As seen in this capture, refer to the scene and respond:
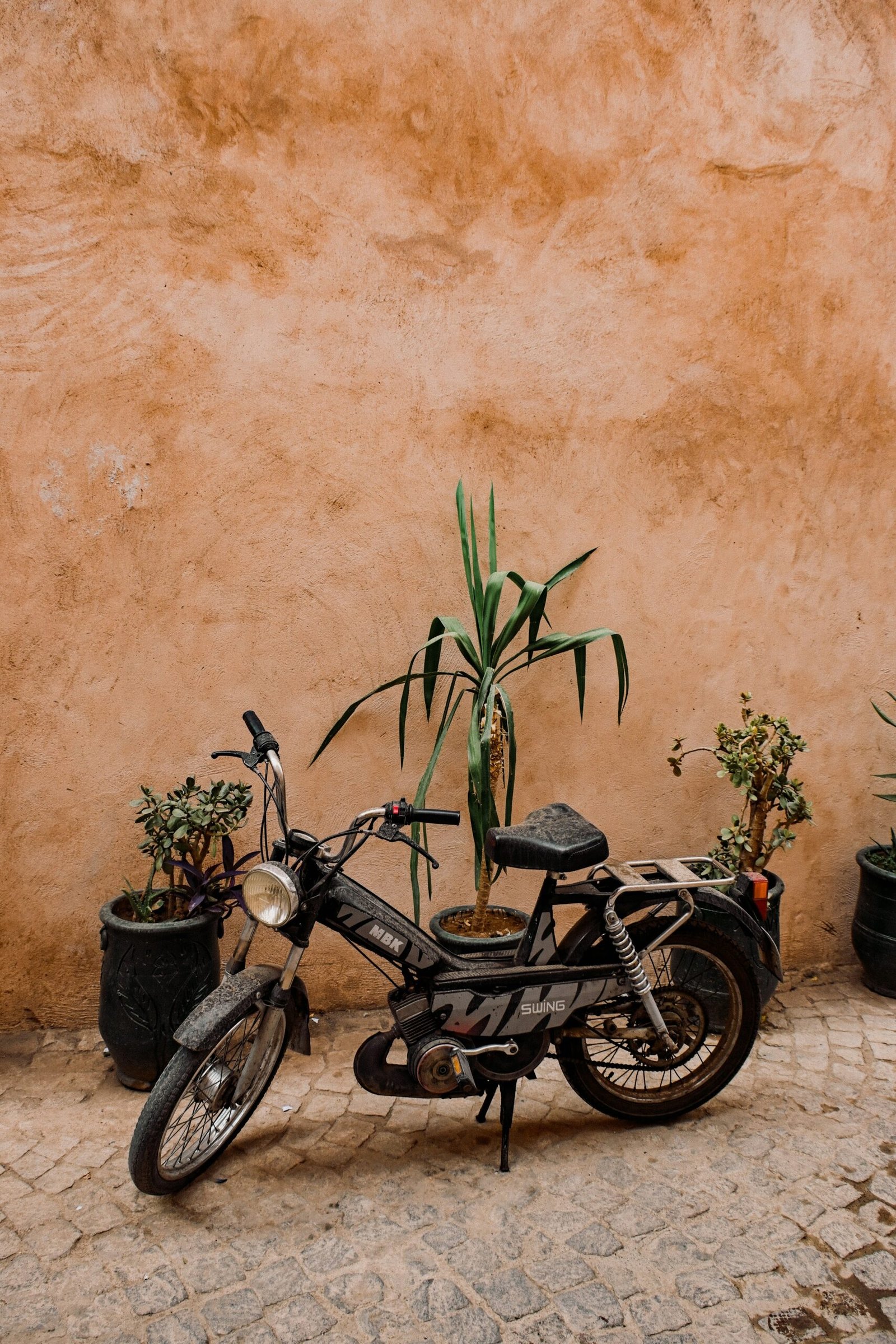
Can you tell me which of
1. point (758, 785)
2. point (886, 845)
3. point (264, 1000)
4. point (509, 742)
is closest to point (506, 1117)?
point (264, 1000)

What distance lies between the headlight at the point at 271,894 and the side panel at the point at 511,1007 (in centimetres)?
51

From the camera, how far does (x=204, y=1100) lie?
2438 millimetres

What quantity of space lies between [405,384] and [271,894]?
6.13ft

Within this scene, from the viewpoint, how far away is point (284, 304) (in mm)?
3178

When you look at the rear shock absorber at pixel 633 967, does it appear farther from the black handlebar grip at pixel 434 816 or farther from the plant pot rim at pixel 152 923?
the plant pot rim at pixel 152 923

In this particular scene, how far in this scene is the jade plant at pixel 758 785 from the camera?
338 centimetres

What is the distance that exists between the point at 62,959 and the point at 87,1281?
1272 millimetres

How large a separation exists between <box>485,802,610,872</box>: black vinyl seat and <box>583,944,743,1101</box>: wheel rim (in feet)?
1.45

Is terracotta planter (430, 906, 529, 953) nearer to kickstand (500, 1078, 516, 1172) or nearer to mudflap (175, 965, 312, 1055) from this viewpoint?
kickstand (500, 1078, 516, 1172)

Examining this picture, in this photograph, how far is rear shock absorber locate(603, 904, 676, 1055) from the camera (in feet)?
8.48

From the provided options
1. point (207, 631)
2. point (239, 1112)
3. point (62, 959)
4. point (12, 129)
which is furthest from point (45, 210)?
point (239, 1112)

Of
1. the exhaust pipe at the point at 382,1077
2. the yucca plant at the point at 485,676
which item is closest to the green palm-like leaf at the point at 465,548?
the yucca plant at the point at 485,676

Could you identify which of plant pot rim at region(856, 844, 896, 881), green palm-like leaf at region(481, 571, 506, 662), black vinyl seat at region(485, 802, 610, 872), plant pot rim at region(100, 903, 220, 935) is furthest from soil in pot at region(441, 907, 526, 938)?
plant pot rim at region(856, 844, 896, 881)

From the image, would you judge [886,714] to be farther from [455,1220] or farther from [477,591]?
[455,1220]
